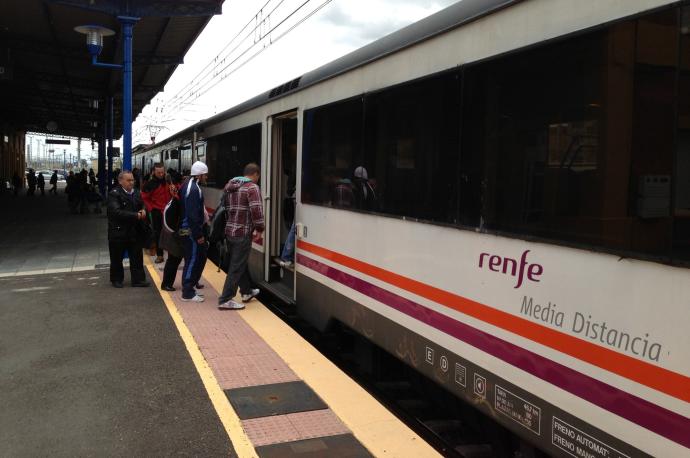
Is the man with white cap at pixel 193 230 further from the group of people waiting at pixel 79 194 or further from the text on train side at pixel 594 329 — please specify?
the group of people waiting at pixel 79 194

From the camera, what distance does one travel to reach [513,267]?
120 inches

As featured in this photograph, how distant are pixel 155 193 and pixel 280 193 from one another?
3023mm

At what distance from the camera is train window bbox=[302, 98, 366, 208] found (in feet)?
16.3

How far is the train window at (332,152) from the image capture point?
16.3 ft

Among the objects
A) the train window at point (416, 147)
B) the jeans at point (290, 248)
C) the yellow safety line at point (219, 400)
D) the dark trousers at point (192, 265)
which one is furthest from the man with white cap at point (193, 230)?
the train window at point (416, 147)

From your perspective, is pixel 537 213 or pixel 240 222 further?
pixel 240 222

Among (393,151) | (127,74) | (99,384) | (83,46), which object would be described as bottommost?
(99,384)

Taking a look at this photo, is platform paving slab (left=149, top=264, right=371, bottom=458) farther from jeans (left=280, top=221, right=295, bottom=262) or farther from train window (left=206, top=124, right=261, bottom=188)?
train window (left=206, top=124, right=261, bottom=188)

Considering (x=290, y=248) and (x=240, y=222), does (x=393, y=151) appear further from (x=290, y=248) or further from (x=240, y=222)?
(x=240, y=222)

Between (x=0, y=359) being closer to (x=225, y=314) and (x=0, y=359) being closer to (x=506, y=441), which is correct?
(x=225, y=314)

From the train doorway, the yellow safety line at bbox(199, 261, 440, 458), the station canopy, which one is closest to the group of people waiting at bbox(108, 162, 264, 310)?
the train doorway

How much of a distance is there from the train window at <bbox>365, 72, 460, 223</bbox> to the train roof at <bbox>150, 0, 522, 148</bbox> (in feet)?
1.00

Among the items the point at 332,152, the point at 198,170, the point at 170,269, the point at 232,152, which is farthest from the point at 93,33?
the point at 332,152

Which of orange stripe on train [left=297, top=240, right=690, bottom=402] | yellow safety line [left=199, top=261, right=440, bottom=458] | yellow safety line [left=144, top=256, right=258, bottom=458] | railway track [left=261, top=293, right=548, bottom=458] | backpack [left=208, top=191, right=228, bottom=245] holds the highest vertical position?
backpack [left=208, top=191, right=228, bottom=245]
